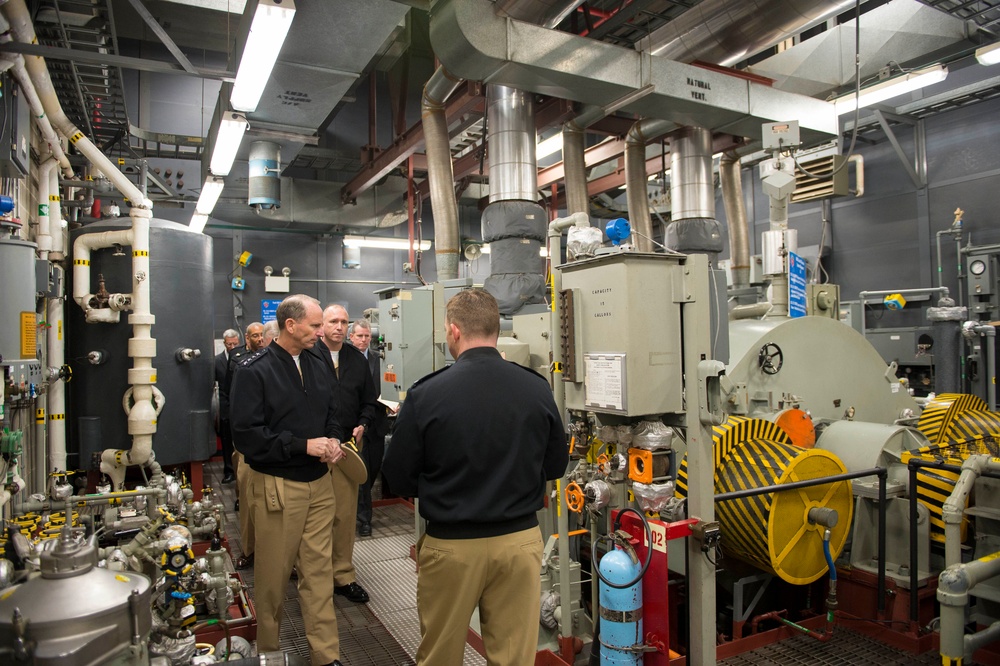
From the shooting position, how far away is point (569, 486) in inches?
115

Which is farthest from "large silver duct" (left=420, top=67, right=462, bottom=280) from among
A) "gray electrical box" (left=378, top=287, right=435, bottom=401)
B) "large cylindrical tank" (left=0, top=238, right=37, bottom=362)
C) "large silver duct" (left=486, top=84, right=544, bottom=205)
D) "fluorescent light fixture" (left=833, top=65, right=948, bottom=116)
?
"fluorescent light fixture" (left=833, top=65, right=948, bottom=116)

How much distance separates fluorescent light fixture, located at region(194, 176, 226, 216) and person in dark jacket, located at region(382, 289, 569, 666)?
17.4 feet

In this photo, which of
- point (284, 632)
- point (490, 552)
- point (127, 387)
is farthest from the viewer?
point (127, 387)

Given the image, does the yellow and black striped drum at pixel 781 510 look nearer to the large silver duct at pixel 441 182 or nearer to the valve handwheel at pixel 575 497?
the valve handwheel at pixel 575 497

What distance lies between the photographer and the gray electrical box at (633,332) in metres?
2.70

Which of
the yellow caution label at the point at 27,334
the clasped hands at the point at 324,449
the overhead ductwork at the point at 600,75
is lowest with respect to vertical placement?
the clasped hands at the point at 324,449

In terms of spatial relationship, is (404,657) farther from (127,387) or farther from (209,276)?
(209,276)

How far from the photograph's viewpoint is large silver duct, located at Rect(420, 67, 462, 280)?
569 cm

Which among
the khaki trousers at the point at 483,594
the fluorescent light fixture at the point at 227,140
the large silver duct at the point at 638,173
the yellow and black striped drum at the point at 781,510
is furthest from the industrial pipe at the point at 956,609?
the fluorescent light fixture at the point at 227,140

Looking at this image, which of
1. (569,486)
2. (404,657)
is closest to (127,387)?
(404,657)

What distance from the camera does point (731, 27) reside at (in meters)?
4.65

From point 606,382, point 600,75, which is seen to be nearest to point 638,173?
point 600,75

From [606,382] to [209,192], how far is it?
18.0ft

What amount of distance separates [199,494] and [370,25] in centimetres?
397
